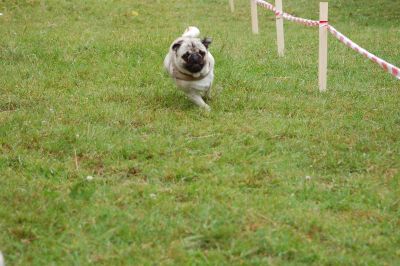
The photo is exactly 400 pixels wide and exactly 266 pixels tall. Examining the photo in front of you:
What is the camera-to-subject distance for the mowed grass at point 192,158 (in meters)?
4.44

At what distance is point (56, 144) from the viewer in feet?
20.8

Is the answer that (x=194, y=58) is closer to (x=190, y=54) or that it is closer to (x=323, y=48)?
(x=190, y=54)

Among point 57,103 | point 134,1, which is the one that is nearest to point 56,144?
point 57,103

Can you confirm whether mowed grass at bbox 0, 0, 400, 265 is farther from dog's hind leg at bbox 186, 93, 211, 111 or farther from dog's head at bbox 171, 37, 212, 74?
dog's head at bbox 171, 37, 212, 74

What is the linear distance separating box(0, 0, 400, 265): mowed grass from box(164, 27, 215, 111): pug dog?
0.23 m

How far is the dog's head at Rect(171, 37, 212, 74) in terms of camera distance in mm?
7414

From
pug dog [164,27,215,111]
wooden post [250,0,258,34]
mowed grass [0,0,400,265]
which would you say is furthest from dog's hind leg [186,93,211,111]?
wooden post [250,0,258,34]

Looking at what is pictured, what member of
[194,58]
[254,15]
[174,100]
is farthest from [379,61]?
[254,15]

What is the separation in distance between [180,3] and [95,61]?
8101mm

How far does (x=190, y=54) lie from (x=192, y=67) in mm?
154

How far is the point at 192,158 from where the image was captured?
237 inches

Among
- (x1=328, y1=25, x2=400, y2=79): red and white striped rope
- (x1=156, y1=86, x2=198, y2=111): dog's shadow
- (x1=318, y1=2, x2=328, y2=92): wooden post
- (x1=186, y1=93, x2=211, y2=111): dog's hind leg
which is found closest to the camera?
(x1=328, y1=25, x2=400, y2=79): red and white striped rope

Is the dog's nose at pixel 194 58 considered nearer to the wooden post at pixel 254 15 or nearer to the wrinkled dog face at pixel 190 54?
the wrinkled dog face at pixel 190 54

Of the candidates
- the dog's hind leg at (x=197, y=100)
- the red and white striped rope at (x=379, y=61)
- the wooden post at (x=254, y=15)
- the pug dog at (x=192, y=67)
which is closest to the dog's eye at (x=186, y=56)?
the pug dog at (x=192, y=67)
